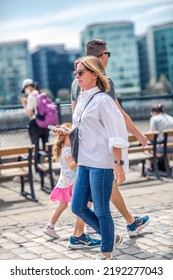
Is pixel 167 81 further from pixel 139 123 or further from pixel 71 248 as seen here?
pixel 71 248

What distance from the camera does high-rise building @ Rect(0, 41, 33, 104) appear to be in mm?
156625

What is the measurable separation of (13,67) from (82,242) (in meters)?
159

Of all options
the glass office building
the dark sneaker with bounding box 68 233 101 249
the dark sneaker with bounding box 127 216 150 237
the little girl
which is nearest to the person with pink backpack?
the little girl

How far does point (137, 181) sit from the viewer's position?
920 centimetres

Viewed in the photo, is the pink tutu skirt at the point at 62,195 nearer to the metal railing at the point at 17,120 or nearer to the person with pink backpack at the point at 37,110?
the person with pink backpack at the point at 37,110

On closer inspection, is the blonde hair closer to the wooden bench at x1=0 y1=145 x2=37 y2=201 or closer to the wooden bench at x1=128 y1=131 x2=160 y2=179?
the wooden bench at x1=0 y1=145 x2=37 y2=201

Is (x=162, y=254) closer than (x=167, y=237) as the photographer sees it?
Yes

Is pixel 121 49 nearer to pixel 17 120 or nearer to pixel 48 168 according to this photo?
pixel 17 120

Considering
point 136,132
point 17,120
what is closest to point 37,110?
point 17,120

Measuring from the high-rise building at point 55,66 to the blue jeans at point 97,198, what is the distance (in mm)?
155884

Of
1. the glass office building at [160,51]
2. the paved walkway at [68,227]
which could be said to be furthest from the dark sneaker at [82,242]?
the glass office building at [160,51]

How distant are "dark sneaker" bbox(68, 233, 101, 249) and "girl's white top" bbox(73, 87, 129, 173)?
41.5 inches
